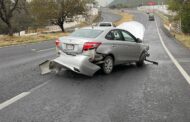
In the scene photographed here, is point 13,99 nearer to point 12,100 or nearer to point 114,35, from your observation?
point 12,100

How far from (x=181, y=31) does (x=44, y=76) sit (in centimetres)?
3801

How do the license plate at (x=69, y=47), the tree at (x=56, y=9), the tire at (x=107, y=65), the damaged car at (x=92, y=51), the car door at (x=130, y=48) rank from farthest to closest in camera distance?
the tree at (x=56, y=9), the car door at (x=130, y=48), the tire at (x=107, y=65), the license plate at (x=69, y=47), the damaged car at (x=92, y=51)

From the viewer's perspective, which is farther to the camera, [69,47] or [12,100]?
[69,47]

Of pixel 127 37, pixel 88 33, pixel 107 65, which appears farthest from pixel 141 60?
pixel 88 33

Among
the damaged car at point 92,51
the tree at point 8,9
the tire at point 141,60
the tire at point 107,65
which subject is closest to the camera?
the damaged car at point 92,51

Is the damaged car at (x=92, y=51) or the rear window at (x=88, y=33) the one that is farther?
the rear window at (x=88, y=33)

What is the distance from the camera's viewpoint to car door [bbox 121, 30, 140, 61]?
38.9 feet

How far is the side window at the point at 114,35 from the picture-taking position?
1118 centimetres

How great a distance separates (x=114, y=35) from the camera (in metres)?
11.5

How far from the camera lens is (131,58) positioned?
1221cm

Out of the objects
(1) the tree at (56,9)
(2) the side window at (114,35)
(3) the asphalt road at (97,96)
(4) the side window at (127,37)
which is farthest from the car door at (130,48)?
(1) the tree at (56,9)

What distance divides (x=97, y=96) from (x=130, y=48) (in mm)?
4700

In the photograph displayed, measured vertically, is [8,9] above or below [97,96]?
above

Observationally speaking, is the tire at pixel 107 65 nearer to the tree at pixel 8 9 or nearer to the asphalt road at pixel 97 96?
the asphalt road at pixel 97 96
